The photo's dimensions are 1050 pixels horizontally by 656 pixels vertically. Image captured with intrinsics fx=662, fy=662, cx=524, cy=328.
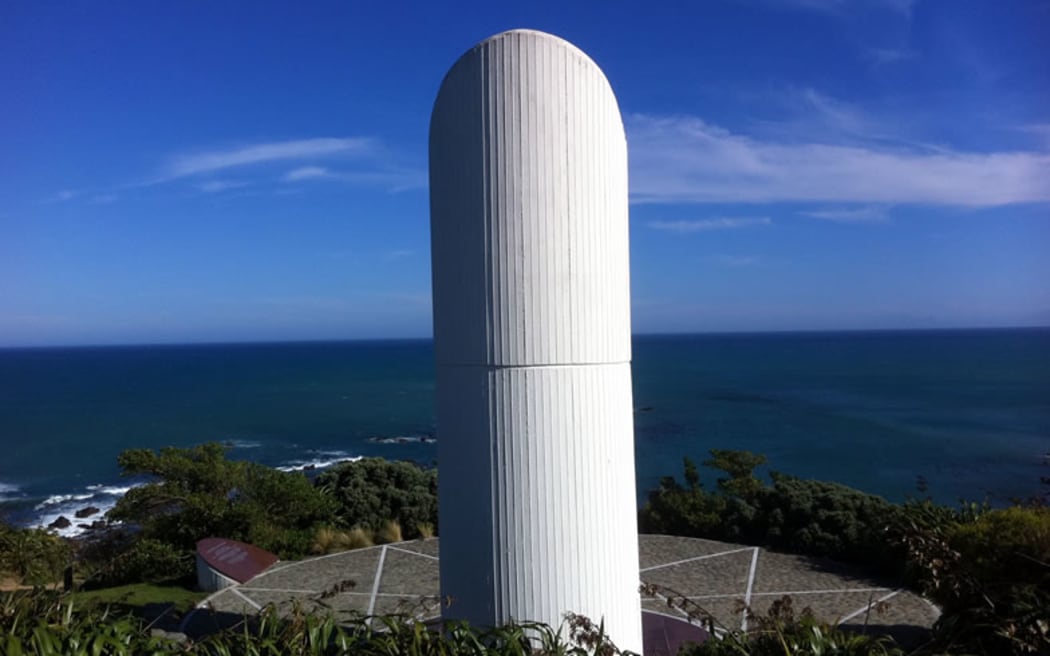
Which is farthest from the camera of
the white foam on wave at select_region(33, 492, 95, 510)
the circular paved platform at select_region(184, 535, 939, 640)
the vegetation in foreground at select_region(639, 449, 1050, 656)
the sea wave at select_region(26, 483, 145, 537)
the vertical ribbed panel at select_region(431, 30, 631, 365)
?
the white foam on wave at select_region(33, 492, 95, 510)

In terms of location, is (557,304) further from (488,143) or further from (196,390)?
(196,390)

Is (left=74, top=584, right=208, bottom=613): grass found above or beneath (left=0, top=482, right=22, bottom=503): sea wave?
above

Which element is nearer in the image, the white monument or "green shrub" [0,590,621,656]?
"green shrub" [0,590,621,656]

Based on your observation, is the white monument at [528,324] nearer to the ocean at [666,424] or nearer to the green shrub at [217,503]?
the green shrub at [217,503]

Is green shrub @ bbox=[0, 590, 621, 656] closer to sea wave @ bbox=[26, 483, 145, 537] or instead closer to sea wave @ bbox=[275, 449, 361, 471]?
sea wave @ bbox=[26, 483, 145, 537]

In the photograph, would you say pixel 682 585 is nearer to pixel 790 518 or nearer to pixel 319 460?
pixel 790 518

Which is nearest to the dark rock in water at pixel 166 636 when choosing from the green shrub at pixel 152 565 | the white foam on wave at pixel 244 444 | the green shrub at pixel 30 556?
the green shrub at pixel 30 556

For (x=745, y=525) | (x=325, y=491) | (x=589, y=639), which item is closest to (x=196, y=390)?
(x=325, y=491)

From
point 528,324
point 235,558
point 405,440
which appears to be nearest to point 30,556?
point 235,558

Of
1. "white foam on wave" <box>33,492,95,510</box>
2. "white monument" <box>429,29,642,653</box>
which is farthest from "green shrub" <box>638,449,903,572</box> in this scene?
"white foam on wave" <box>33,492,95,510</box>
